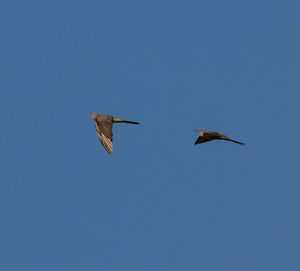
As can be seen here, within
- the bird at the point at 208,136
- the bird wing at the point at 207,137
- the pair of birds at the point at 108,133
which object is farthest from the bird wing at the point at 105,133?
the bird wing at the point at 207,137

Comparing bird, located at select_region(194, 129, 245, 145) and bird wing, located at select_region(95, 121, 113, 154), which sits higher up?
bird, located at select_region(194, 129, 245, 145)

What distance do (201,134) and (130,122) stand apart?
7.20m

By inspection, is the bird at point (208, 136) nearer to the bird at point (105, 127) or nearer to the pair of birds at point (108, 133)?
the pair of birds at point (108, 133)

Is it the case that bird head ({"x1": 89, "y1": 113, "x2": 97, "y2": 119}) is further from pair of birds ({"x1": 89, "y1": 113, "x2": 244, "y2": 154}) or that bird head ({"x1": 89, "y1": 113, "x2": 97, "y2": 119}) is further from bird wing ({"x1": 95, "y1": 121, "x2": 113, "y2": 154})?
bird wing ({"x1": 95, "y1": 121, "x2": 113, "y2": 154})

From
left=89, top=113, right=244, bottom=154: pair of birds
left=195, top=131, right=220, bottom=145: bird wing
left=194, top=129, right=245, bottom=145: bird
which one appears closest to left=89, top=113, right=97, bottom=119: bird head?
left=89, top=113, right=244, bottom=154: pair of birds

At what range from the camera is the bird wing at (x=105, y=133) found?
108000mm

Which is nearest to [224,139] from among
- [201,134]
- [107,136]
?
[201,134]

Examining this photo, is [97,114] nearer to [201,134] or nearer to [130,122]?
[130,122]

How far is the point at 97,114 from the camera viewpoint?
4535 inches

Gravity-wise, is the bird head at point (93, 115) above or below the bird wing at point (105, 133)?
above

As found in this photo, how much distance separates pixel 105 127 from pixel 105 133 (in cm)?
138

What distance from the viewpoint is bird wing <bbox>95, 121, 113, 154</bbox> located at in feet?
354

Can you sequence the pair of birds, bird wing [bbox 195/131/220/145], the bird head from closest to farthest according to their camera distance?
the pair of birds → the bird head → bird wing [bbox 195/131/220/145]

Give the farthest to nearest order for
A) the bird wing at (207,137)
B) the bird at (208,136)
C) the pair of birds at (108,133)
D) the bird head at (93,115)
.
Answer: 1. the bird wing at (207,137)
2. the bird at (208,136)
3. the bird head at (93,115)
4. the pair of birds at (108,133)
